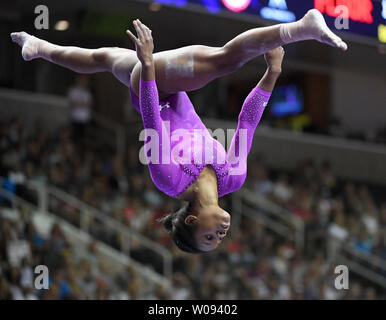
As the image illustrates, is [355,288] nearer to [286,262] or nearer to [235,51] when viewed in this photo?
[286,262]

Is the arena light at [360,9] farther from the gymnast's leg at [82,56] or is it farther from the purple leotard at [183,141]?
the gymnast's leg at [82,56]

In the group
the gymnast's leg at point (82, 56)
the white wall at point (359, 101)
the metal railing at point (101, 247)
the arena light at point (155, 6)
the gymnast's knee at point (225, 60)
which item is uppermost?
the white wall at point (359, 101)

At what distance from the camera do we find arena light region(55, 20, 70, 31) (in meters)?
9.48

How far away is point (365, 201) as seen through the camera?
13.4 m

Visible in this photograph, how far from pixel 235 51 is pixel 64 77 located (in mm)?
9681

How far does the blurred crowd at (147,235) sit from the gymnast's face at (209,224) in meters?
4.19

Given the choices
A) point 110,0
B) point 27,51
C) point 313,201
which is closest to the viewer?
point 27,51

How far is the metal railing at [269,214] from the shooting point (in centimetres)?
1206

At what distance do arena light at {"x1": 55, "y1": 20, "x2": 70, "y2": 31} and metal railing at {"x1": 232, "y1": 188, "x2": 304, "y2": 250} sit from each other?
3762 millimetres

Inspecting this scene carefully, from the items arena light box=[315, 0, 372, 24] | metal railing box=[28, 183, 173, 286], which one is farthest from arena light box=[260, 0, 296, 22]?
metal railing box=[28, 183, 173, 286]

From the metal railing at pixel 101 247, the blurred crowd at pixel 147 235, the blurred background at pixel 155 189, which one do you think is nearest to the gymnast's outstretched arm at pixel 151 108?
the blurred background at pixel 155 189
